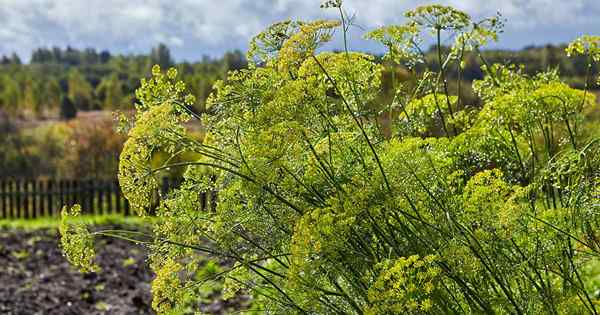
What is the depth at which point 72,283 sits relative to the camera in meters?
8.21

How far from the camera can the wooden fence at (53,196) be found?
17.6m

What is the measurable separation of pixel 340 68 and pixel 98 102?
77.6m

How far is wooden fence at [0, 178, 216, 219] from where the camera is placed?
1759 cm

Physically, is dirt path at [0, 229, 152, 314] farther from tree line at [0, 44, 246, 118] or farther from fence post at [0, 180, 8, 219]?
tree line at [0, 44, 246, 118]

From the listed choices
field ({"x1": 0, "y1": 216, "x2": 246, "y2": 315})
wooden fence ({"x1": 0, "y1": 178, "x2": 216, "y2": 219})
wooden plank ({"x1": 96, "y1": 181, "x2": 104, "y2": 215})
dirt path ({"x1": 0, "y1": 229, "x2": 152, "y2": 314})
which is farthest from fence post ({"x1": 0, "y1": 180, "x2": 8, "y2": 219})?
dirt path ({"x1": 0, "y1": 229, "x2": 152, "y2": 314})

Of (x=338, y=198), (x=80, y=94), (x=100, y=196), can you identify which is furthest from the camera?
(x=80, y=94)

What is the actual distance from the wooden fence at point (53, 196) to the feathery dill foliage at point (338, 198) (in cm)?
1551

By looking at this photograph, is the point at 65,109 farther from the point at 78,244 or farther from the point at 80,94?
the point at 78,244

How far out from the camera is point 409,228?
233cm

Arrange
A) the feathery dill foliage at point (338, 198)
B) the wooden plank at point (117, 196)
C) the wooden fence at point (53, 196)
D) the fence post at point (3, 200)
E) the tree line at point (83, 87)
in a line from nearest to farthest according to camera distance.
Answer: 1. the feathery dill foliage at point (338, 198)
2. the wooden plank at point (117, 196)
3. the wooden fence at point (53, 196)
4. the fence post at point (3, 200)
5. the tree line at point (83, 87)

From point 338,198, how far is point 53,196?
55.7 feet

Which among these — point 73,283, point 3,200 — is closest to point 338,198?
point 73,283

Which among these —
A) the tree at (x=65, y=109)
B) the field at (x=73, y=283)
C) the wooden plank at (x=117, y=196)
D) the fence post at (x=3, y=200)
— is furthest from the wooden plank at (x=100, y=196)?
the tree at (x=65, y=109)

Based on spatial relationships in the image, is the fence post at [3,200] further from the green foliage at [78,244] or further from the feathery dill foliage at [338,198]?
the green foliage at [78,244]
